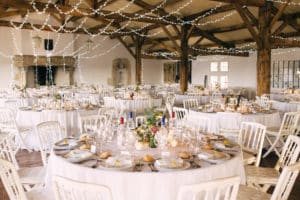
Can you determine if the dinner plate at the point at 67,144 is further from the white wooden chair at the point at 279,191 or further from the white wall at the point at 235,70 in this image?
the white wall at the point at 235,70

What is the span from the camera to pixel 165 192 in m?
2.37

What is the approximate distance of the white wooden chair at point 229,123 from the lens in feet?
18.3

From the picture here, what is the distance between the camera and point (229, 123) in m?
5.73

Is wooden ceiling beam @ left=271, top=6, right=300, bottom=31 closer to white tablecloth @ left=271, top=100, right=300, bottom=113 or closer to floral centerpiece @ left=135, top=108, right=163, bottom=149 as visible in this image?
white tablecloth @ left=271, top=100, right=300, bottom=113

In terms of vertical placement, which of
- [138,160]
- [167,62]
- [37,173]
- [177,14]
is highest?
[177,14]

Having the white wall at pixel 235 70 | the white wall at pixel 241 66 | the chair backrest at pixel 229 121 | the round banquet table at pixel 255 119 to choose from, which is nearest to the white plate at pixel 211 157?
the round banquet table at pixel 255 119

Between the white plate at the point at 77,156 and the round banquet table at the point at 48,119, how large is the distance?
322 cm

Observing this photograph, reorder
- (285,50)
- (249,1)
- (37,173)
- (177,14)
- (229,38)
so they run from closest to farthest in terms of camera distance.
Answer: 1. (37,173)
2. (249,1)
3. (177,14)
4. (285,50)
5. (229,38)

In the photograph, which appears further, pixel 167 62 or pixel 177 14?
pixel 167 62

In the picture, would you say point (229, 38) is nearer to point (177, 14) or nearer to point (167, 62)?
point (177, 14)

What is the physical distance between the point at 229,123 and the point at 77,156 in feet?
11.9

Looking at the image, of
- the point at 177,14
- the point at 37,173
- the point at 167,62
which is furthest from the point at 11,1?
the point at 167,62

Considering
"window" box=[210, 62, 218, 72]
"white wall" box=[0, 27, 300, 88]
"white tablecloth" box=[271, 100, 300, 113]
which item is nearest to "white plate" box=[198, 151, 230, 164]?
"white tablecloth" box=[271, 100, 300, 113]

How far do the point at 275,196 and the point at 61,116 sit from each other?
15.5 ft
